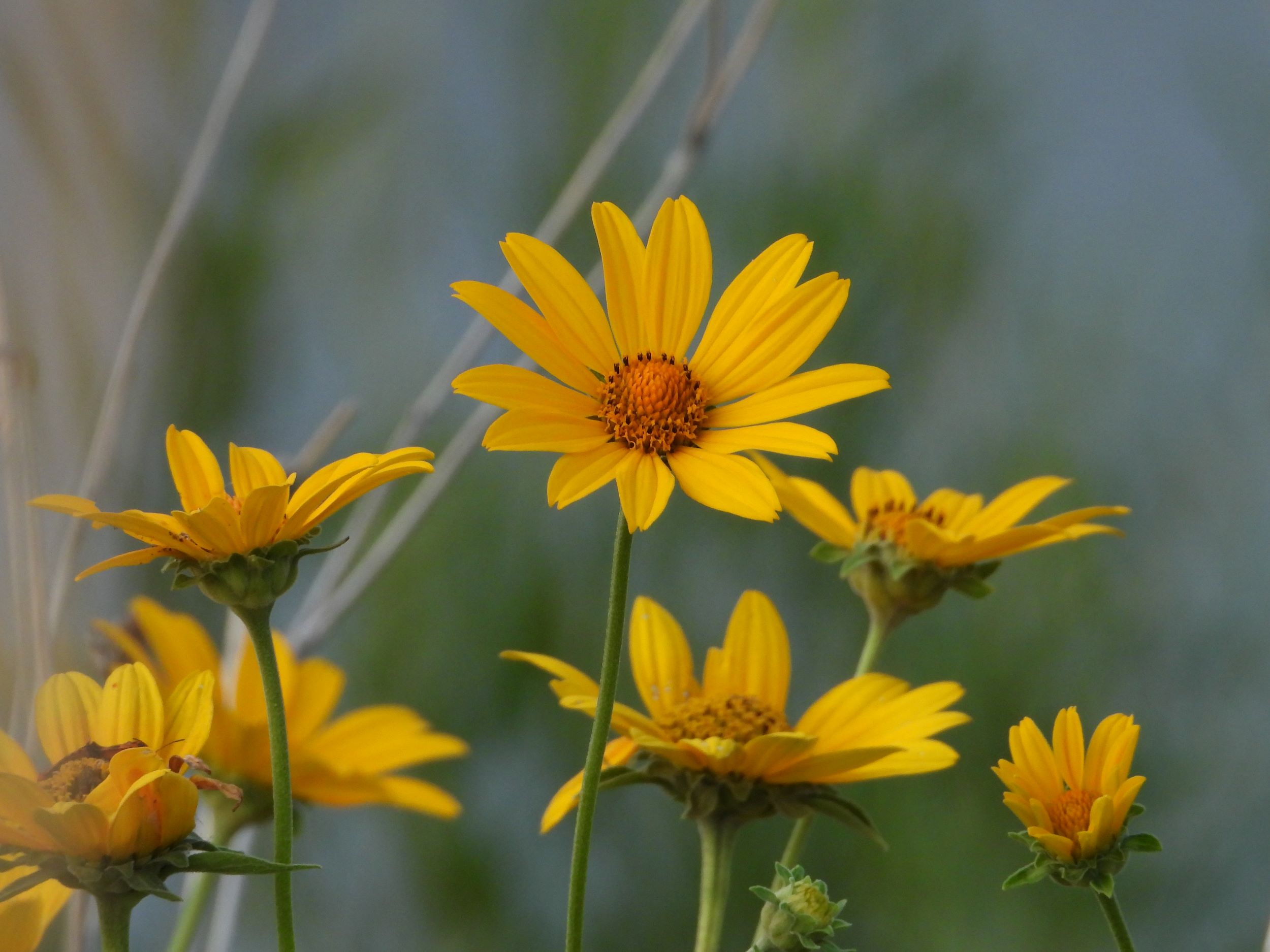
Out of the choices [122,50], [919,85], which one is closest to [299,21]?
[122,50]

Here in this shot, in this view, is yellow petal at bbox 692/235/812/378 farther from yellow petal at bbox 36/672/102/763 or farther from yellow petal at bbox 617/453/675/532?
yellow petal at bbox 36/672/102/763

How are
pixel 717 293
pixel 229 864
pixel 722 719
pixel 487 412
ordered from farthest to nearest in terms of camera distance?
pixel 717 293
pixel 487 412
pixel 722 719
pixel 229 864

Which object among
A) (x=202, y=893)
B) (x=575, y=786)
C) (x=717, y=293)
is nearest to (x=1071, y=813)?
(x=575, y=786)

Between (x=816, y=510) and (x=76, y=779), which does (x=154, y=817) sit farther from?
(x=816, y=510)

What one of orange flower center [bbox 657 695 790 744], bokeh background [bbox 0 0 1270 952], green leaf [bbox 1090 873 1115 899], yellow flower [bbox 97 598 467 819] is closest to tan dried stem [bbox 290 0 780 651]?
yellow flower [bbox 97 598 467 819]

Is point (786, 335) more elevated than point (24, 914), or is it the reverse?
point (786, 335)

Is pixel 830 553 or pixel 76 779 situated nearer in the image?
pixel 76 779

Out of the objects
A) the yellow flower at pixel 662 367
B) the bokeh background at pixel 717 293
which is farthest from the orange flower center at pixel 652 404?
the bokeh background at pixel 717 293
